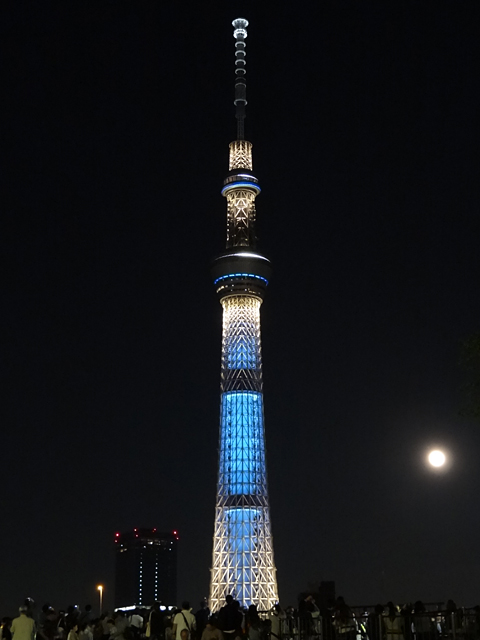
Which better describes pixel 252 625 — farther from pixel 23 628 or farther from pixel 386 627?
pixel 23 628

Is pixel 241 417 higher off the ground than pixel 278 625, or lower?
higher

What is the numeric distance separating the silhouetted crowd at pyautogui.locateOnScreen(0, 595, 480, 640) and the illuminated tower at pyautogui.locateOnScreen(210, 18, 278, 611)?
69254 millimetres

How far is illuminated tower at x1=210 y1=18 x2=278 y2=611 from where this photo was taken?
10162 centimetres

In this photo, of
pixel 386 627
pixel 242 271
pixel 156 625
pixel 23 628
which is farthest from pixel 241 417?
pixel 23 628

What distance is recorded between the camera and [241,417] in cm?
10425

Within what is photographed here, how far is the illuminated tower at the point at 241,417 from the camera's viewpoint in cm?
10162

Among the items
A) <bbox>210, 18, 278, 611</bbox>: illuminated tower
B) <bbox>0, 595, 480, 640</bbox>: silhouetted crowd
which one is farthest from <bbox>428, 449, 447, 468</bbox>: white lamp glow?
<bbox>210, 18, 278, 611</bbox>: illuminated tower

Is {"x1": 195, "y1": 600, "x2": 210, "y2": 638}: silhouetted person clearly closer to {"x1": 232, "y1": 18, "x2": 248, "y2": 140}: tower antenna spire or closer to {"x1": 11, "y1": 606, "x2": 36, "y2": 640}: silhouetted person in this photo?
{"x1": 11, "y1": 606, "x2": 36, "y2": 640}: silhouetted person

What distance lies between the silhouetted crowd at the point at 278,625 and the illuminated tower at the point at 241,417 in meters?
69.3

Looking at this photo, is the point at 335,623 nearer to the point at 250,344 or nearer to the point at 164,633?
the point at 164,633

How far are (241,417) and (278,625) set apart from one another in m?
73.7

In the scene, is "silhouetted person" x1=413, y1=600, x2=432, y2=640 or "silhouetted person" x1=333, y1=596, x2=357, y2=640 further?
"silhouetted person" x1=333, y1=596, x2=357, y2=640

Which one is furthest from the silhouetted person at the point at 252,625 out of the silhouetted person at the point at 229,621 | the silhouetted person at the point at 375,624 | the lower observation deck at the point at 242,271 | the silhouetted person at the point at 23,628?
the lower observation deck at the point at 242,271

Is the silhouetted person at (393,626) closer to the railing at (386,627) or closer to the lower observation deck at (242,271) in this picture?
the railing at (386,627)
